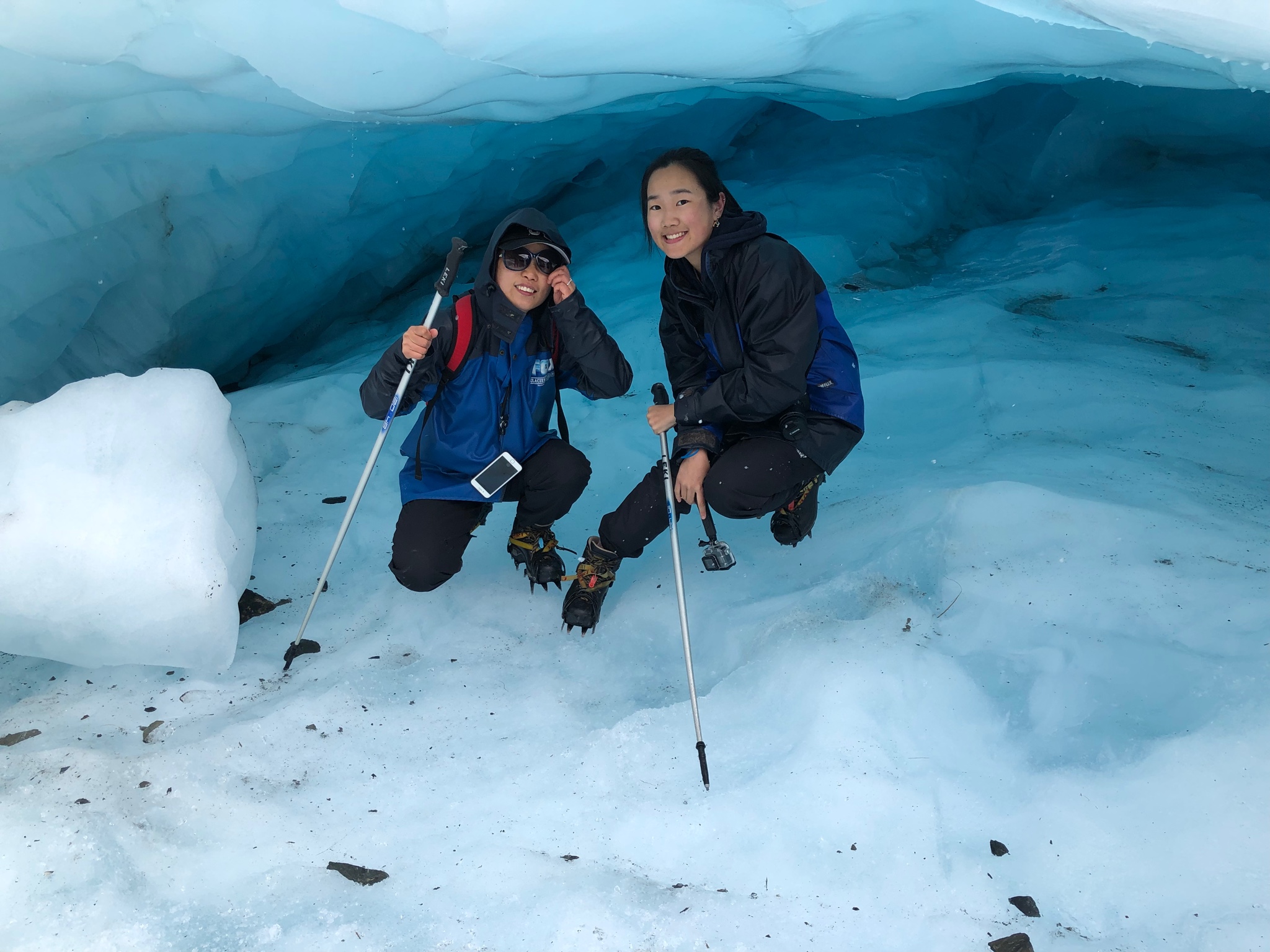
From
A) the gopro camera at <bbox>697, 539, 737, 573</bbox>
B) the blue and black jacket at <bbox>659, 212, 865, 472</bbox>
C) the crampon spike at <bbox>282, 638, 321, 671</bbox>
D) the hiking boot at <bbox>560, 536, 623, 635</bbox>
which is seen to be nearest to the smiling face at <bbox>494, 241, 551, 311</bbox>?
the blue and black jacket at <bbox>659, 212, 865, 472</bbox>

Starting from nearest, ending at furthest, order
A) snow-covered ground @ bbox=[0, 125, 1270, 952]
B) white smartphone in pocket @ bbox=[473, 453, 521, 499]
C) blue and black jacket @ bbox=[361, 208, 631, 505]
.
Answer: snow-covered ground @ bbox=[0, 125, 1270, 952] < blue and black jacket @ bbox=[361, 208, 631, 505] < white smartphone in pocket @ bbox=[473, 453, 521, 499]

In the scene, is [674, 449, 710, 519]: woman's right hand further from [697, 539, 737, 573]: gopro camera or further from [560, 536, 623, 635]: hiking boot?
[560, 536, 623, 635]: hiking boot

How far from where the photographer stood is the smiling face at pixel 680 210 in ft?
7.79

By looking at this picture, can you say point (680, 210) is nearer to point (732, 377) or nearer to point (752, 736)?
point (732, 377)

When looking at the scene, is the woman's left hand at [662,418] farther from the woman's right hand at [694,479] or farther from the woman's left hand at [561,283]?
the woman's left hand at [561,283]

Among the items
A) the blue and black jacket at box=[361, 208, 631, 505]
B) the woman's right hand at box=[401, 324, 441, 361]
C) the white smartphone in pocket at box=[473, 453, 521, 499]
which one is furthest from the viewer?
the white smartphone in pocket at box=[473, 453, 521, 499]

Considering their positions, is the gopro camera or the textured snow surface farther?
the gopro camera

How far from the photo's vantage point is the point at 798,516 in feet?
9.01

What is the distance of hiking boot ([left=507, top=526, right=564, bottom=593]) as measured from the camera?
2.80 metres

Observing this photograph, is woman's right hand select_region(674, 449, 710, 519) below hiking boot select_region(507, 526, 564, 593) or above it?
above

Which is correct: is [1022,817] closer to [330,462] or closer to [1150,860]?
[1150,860]

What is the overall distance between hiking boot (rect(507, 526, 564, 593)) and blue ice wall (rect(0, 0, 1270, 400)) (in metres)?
1.37

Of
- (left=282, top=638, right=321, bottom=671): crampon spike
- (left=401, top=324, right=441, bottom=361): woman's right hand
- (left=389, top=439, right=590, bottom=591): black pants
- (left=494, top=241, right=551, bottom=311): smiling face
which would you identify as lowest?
(left=282, top=638, right=321, bottom=671): crampon spike

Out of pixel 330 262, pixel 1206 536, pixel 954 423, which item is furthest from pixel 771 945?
pixel 330 262
